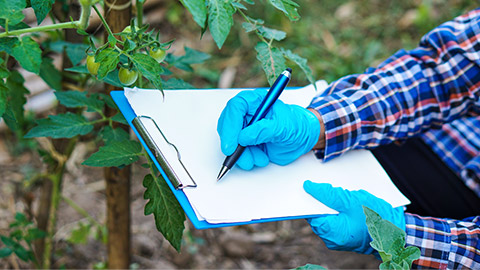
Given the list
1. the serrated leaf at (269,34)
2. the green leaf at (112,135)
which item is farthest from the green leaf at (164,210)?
the serrated leaf at (269,34)

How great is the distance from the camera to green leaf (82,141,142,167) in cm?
90

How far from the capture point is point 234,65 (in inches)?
107

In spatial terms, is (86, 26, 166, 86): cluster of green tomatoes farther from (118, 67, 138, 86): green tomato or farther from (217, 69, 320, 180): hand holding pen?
(217, 69, 320, 180): hand holding pen

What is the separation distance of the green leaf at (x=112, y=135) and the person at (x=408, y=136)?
232 mm

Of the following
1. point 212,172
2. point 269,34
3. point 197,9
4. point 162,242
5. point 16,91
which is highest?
point 197,9

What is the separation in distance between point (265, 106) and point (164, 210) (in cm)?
29

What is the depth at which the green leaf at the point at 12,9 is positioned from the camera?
29.2 inches

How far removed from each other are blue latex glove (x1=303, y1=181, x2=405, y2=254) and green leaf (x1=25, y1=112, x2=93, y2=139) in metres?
0.50

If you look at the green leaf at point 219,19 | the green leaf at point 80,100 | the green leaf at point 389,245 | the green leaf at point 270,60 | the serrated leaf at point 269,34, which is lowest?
the green leaf at point 80,100

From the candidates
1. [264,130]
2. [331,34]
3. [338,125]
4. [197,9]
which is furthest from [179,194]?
[331,34]

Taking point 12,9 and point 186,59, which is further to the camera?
point 186,59

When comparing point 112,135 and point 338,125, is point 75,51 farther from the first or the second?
point 338,125

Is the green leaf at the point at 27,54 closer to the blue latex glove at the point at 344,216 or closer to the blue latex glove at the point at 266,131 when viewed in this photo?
the blue latex glove at the point at 266,131

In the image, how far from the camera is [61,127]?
3.38ft
